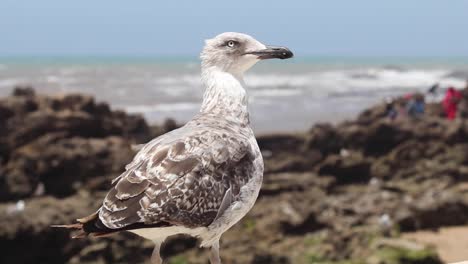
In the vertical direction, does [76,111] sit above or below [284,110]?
above

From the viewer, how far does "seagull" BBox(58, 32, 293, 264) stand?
3.23m

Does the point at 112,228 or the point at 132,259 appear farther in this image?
the point at 132,259

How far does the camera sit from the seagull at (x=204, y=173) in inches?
127

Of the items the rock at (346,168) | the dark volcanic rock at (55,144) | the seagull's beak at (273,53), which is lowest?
the rock at (346,168)

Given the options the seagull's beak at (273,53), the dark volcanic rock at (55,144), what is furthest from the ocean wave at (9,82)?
the seagull's beak at (273,53)

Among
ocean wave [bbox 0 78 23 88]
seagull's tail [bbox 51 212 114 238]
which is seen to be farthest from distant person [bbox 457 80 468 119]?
ocean wave [bbox 0 78 23 88]

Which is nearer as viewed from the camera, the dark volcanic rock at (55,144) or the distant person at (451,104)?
the dark volcanic rock at (55,144)

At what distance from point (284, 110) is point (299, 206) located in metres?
13.5

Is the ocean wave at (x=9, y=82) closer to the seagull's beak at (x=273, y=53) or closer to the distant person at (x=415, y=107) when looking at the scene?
the distant person at (x=415, y=107)

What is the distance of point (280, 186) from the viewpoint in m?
10.9

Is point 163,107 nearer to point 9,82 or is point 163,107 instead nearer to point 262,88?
point 262,88

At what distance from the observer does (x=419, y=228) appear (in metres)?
9.92

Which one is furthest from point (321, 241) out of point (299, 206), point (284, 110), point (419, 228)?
point (284, 110)

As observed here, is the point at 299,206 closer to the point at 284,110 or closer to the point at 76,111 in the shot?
the point at 76,111
